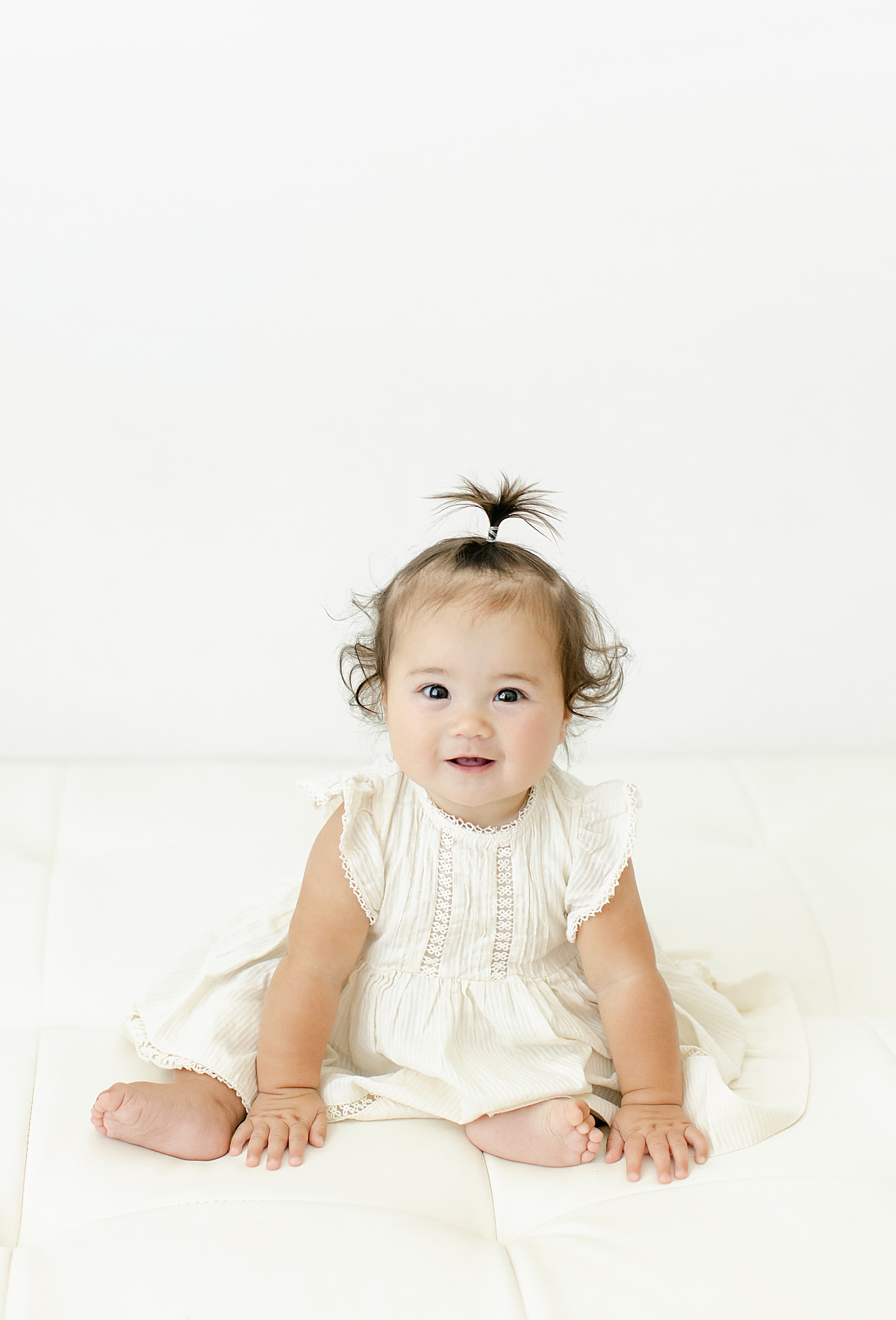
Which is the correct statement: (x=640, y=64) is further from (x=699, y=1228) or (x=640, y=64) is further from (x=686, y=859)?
(x=699, y=1228)

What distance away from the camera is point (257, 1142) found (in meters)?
1.31

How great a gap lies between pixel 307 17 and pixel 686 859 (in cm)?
161

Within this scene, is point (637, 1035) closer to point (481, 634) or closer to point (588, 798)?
point (588, 798)

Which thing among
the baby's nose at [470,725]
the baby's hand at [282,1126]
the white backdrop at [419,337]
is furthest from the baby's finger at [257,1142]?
the white backdrop at [419,337]

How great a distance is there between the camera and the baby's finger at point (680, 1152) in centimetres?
130

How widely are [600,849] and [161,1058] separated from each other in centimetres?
52

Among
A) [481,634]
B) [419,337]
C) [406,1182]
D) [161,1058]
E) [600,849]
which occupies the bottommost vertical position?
[406,1182]

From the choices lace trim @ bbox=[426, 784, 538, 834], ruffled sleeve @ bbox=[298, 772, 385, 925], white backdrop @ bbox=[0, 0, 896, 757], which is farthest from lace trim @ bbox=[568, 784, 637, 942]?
white backdrop @ bbox=[0, 0, 896, 757]

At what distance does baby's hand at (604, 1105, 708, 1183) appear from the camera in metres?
1.30

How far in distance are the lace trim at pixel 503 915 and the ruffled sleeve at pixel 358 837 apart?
0.13 metres

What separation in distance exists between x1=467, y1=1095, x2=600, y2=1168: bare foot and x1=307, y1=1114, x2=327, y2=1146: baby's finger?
0.15 m

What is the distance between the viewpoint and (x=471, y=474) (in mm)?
2607

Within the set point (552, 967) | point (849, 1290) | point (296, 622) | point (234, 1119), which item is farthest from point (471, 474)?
point (849, 1290)

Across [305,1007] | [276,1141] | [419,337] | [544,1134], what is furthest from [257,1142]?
[419,337]
